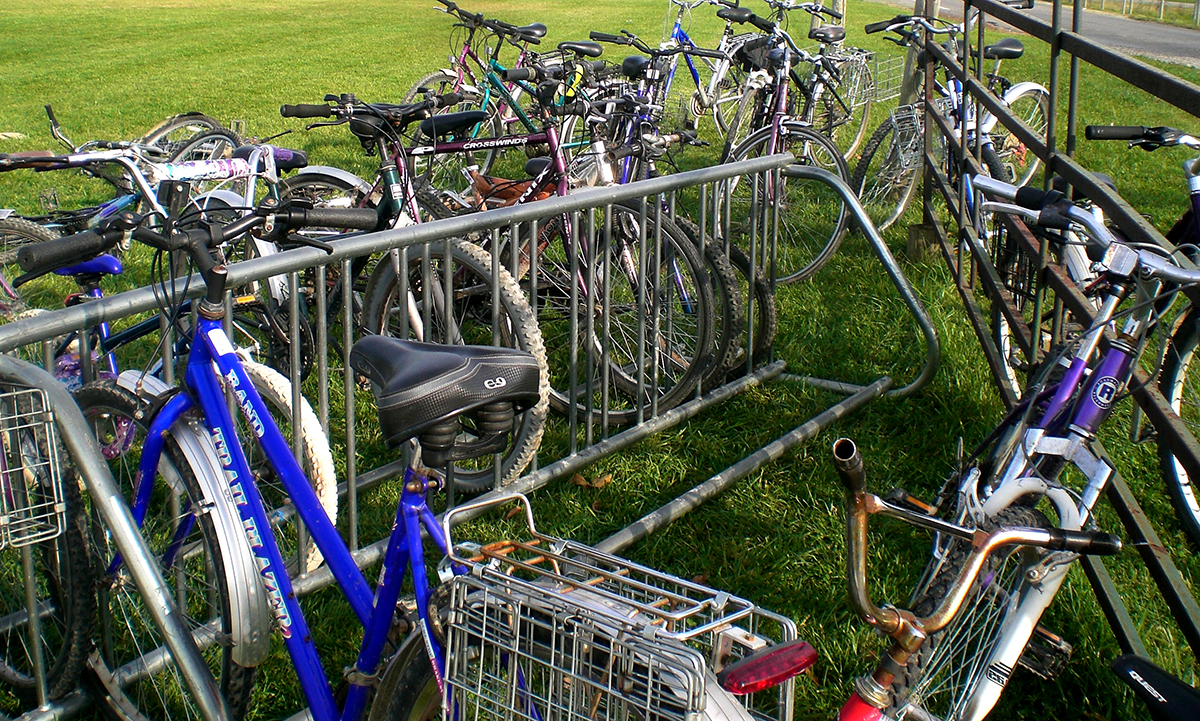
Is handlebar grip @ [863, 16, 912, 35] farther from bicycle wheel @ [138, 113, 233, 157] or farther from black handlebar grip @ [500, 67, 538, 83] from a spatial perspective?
bicycle wheel @ [138, 113, 233, 157]

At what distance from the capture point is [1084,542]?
1.87 metres

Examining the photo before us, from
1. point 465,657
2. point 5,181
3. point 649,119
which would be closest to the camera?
point 465,657

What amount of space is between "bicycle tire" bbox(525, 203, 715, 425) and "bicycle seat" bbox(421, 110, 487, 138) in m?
0.75

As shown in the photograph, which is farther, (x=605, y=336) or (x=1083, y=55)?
(x=605, y=336)

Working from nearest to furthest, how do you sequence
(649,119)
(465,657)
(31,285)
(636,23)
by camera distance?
(465,657)
(649,119)
(31,285)
(636,23)

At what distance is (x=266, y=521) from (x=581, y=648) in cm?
100

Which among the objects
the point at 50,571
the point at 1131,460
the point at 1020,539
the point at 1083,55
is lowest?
the point at 1131,460

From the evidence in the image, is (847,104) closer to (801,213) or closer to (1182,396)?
(801,213)

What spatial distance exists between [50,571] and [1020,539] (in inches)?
87.4

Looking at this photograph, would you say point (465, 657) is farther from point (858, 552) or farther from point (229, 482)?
point (229, 482)

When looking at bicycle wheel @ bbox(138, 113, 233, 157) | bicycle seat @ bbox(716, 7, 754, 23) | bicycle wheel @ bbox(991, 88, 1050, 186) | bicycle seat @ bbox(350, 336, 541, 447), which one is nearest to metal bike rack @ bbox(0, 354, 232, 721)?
bicycle seat @ bbox(350, 336, 541, 447)

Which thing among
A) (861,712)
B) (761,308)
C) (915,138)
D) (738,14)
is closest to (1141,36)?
(738,14)

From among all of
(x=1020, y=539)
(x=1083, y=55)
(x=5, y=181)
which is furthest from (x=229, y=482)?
(x=5, y=181)

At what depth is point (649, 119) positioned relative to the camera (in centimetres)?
555
